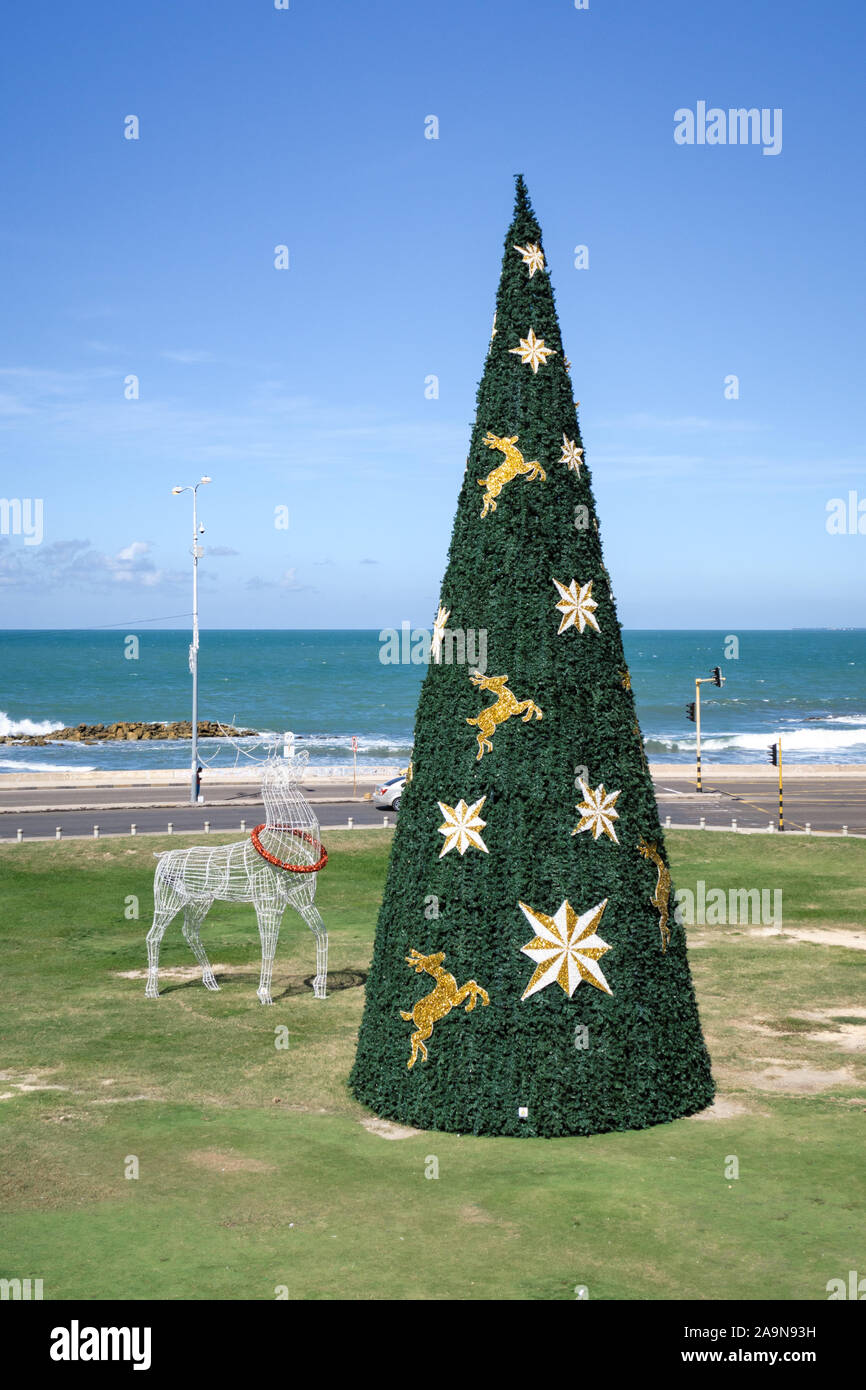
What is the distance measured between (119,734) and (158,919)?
225 feet

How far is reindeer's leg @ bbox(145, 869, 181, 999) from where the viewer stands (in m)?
17.2

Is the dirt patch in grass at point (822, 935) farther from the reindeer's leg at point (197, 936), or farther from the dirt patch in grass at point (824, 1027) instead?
the reindeer's leg at point (197, 936)

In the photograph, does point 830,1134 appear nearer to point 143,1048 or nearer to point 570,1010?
point 570,1010

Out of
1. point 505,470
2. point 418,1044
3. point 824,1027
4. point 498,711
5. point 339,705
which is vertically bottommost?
point 824,1027

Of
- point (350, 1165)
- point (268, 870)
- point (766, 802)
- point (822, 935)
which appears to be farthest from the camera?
point (766, 802)

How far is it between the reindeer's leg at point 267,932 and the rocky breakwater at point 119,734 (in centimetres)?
6257

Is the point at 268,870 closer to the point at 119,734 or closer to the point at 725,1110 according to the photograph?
the point at 725,1110

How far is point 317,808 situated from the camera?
133 feet

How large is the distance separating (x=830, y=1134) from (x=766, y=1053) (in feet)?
8.85

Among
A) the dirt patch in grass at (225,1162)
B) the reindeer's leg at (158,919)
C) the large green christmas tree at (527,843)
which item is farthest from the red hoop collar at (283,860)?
the dirt patch in grass at (225,1162)

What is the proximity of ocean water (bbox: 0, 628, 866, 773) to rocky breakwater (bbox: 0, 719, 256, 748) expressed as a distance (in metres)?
2.42

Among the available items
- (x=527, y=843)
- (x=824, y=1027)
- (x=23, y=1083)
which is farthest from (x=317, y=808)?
(x=527, y=843)

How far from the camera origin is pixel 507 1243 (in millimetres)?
9578
